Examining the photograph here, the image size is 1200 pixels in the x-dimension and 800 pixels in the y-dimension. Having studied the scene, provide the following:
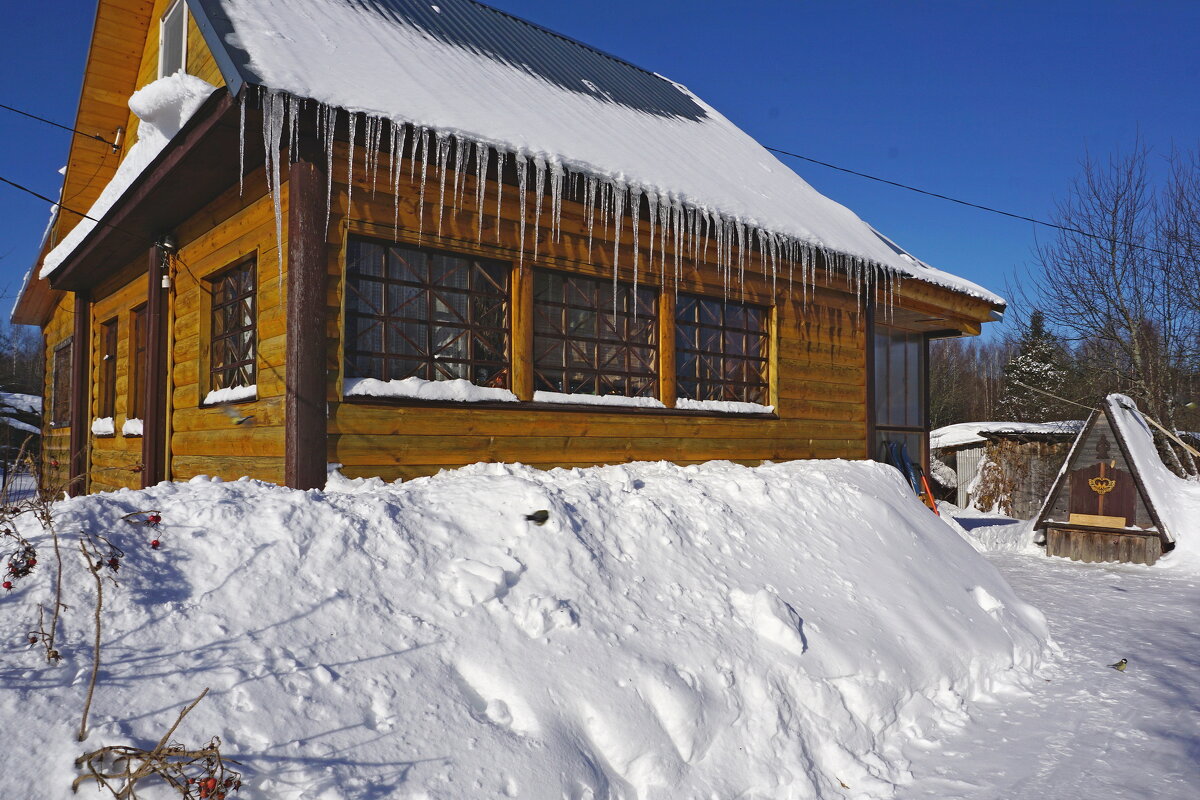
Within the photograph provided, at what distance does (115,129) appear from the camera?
29.4 feet

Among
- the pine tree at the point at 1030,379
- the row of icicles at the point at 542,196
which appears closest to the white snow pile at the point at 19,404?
the row of icicles at the point at 542,196

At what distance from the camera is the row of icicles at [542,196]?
498 centimetres

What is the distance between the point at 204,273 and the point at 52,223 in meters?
6.14

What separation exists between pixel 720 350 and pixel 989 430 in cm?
1364

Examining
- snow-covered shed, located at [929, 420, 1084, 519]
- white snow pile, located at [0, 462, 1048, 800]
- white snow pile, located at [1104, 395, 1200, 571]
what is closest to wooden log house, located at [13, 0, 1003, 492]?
white snow pile, located at [0, 462, 1048, 800]

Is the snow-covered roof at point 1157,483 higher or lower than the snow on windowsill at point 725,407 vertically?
lower

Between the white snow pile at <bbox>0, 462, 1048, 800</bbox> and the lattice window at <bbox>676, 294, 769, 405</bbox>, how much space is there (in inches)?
93.2

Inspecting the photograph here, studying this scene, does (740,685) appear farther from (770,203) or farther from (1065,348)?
(1065,348)

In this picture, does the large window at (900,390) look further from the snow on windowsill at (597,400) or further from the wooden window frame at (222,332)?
the wooden window frame at (222,332)

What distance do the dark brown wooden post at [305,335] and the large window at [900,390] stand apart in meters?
8.28

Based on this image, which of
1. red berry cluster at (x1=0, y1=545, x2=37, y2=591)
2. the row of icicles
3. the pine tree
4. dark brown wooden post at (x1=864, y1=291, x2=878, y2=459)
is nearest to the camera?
red berry cluster at (x1=0, y1=545, x2=37, y2=591)

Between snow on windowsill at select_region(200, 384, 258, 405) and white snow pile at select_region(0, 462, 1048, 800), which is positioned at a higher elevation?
snow on windowsill at select_region(200, 384, 258, 405)

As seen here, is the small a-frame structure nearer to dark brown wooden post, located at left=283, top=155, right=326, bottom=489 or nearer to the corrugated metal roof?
the corrugated metal roof

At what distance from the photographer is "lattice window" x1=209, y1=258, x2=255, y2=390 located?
579 centimetres
